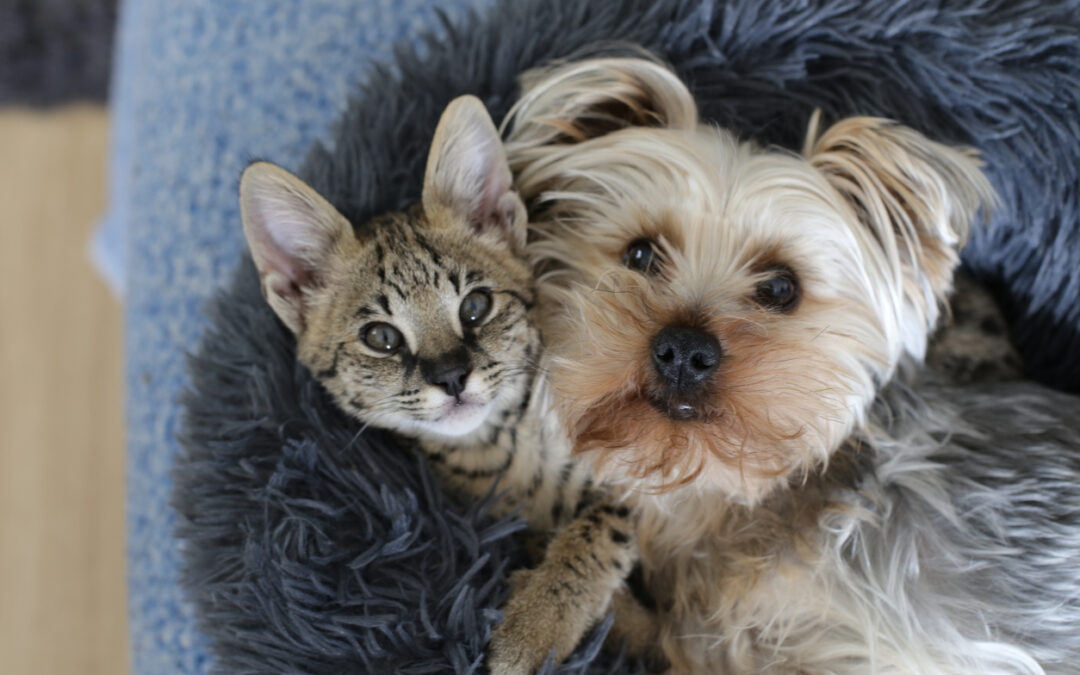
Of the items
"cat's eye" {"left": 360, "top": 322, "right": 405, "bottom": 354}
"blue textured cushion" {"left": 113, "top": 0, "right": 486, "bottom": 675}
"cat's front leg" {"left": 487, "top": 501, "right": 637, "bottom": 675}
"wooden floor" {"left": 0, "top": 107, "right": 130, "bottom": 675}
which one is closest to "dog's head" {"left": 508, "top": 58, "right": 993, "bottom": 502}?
"cat's front leg" {"left": 487, "top": 501, "right": 637, "bottom": 675}

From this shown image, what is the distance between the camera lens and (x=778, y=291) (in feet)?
3.96

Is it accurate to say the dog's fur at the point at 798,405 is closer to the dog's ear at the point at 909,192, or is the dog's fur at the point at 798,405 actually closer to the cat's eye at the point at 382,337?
the dog's ear at the point at 909,192

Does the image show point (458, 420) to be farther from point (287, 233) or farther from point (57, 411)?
point (57, 411)

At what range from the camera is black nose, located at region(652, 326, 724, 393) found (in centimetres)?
105

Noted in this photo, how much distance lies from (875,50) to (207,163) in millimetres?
1147

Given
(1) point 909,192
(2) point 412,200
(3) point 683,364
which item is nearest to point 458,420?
(3) point 683,364

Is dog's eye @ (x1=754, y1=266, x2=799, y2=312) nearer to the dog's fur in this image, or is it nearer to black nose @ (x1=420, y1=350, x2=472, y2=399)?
the dog's fur

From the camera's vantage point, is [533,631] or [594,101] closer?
[533,631]

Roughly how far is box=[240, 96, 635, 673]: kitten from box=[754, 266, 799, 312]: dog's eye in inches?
12.7

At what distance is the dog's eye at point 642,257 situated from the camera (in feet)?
4.04

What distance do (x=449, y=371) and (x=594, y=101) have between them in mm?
494

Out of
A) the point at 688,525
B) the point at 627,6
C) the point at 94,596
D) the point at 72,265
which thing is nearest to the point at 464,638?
the point at 688,525

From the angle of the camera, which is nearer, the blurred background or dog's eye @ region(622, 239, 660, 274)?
dog's eye @ region(622, 239, 660, 274)

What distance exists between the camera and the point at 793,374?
1.11m
